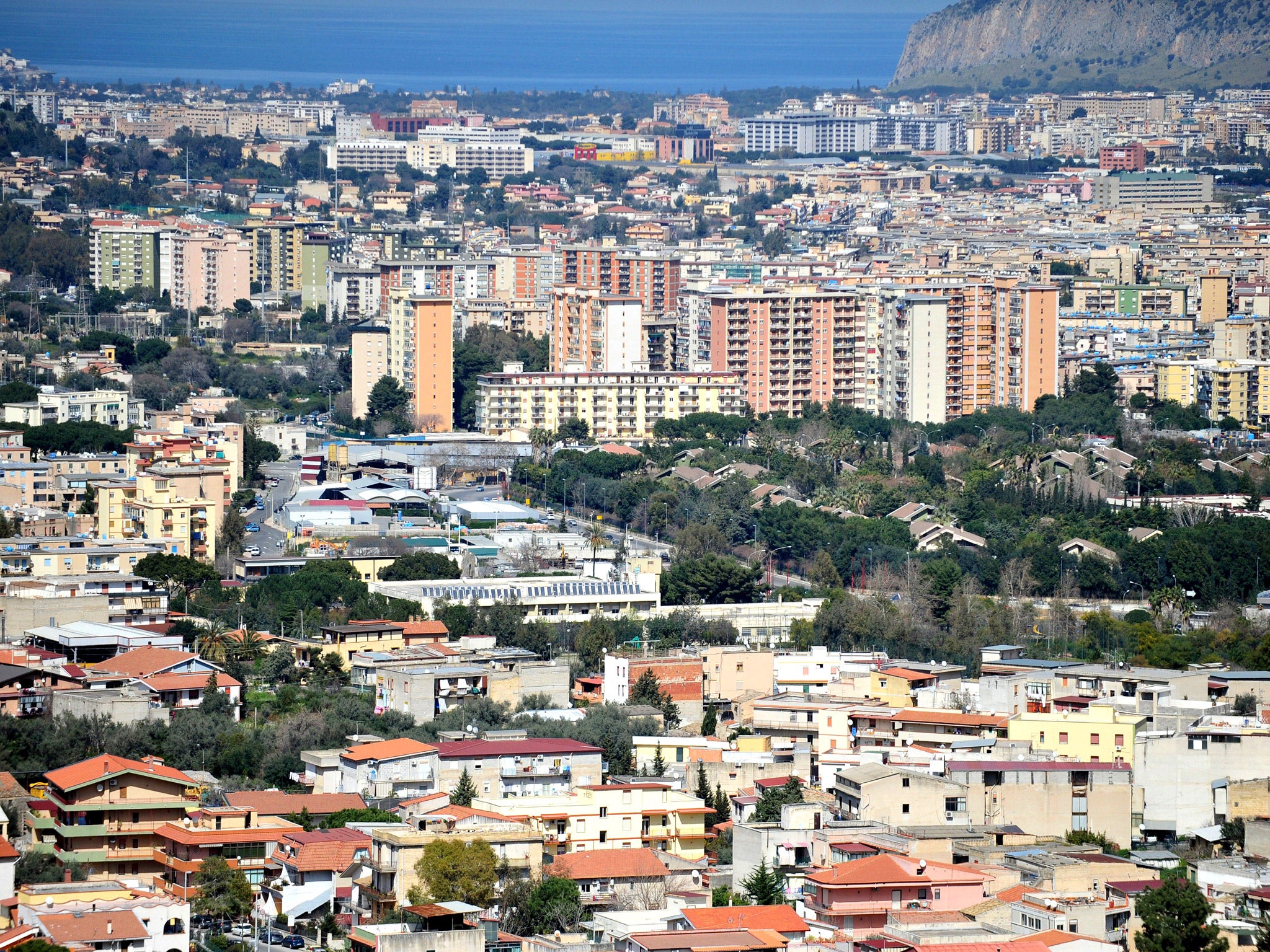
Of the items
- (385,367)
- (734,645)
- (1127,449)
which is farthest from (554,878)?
(385,367)

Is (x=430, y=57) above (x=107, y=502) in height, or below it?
above

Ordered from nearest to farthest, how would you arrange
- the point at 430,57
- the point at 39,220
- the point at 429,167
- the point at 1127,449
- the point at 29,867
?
the point at 29,867 < the point at 1127,449 < the point at 39,220 < the point at 429,167 < the point at 430,57

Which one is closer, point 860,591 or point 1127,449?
point 860,591

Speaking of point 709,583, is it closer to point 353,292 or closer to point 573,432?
point 573,432

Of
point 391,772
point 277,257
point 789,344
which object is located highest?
point 277,257

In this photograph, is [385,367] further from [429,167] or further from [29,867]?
[429,167]

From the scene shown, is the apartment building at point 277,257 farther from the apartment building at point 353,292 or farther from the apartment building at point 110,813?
the apartment building at point 110,813

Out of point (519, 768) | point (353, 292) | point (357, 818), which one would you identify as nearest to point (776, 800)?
point (519, 768)
